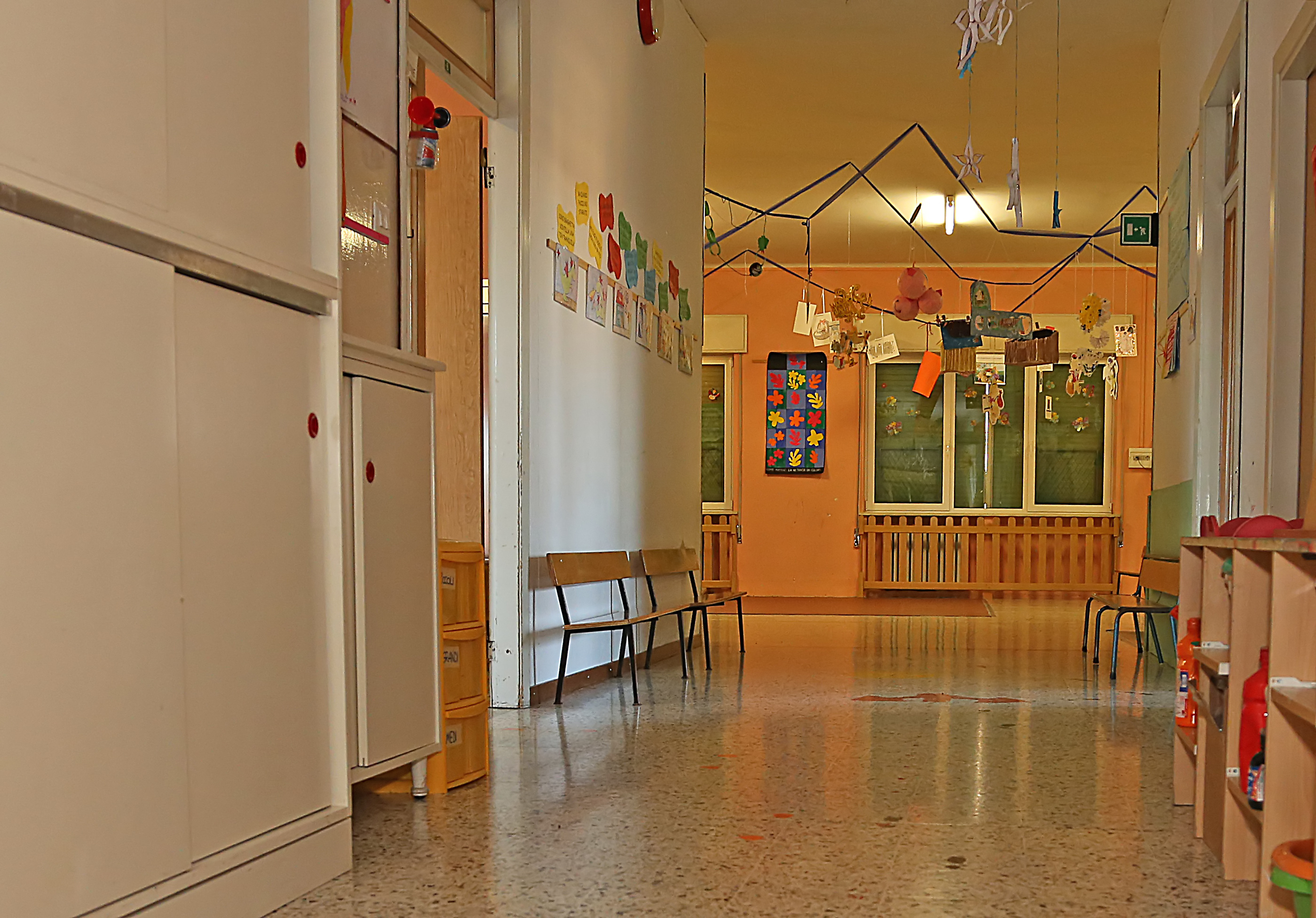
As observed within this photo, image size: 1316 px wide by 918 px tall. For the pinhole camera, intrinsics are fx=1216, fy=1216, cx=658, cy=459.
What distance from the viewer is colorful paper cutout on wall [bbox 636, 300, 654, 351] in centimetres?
675

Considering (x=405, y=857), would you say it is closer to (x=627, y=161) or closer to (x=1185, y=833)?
(x=1185, y=833)

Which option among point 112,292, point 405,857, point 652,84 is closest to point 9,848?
point 112,292

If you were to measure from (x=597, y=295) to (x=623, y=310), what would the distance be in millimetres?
468

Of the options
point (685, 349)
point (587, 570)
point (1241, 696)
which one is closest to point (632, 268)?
point (685, 349)

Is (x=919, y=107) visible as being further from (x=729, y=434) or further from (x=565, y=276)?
(x=729, y=434)

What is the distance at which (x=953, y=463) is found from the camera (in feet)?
44.4

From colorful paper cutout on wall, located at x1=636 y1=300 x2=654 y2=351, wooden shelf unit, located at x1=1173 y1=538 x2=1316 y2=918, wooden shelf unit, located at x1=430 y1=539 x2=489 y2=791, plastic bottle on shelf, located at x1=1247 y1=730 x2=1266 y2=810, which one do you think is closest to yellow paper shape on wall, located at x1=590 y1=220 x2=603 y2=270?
colorful paper cutout on wall, located at x1=636 y1=300 x2=654 y2=351

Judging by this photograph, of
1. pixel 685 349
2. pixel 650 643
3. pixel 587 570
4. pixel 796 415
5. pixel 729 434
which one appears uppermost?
pixel 685 349

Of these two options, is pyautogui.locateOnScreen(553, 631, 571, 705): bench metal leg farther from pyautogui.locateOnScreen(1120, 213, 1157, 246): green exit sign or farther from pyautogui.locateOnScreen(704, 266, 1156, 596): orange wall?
pyautogui.locateOnScreen(704, 266, 1156, 596): orange wall

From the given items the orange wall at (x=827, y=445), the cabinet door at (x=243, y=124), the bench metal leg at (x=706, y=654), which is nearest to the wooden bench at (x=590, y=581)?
the bench metal leg at (x=706, y=654)

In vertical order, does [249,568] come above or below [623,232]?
below

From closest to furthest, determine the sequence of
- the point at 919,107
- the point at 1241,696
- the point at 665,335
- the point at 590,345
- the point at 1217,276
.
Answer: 1. the point at 1241,696
2. the point at 1217,276
3. the point at 590,345
4. the point at 665,335
5. the point at 919,107

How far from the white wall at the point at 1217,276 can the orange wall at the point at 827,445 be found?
5.99 meters

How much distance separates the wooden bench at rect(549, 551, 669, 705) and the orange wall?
7.38 m
